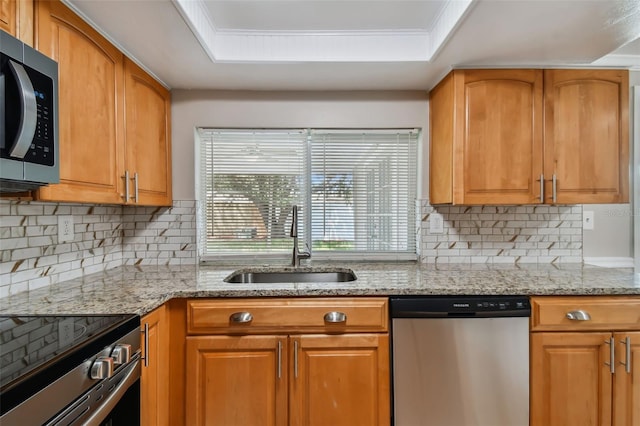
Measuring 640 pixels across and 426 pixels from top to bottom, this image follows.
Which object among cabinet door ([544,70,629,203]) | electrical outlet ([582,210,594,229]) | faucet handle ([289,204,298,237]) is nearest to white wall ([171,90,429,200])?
faucet handle ([289,204,298,237])

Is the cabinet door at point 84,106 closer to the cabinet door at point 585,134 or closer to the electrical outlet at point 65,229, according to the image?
the electrical outlet at point 65,229

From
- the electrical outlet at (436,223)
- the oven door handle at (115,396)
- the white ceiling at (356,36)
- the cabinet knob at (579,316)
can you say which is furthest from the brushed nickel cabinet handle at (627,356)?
the oven door handle at (115,396)

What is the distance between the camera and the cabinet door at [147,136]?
65.9 inches

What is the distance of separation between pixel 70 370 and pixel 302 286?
94cm

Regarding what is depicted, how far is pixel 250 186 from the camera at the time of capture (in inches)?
87.7

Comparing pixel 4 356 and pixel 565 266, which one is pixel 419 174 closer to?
pixel 565 266

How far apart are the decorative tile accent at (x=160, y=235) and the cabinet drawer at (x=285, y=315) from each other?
729mm

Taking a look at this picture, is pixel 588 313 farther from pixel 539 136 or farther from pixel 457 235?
pixel 539 136

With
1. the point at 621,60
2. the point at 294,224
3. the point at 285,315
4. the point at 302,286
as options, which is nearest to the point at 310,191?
the point at 294,224

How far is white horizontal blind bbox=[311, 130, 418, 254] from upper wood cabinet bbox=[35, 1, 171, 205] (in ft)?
3.38

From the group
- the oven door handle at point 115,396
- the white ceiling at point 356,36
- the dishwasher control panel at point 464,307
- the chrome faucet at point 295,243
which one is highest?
the white ceiling at point 356,36

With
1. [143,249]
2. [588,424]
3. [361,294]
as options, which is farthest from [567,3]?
[143,249]

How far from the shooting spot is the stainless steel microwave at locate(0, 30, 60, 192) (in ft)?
2.93

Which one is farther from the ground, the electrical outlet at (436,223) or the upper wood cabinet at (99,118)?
the upper wood cabinet at (99,118)
